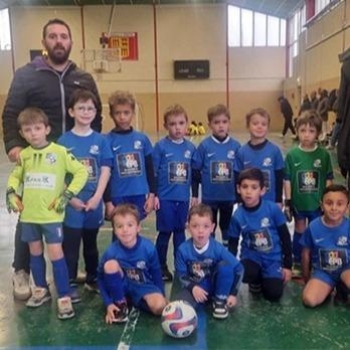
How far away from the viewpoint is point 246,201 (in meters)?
3.33

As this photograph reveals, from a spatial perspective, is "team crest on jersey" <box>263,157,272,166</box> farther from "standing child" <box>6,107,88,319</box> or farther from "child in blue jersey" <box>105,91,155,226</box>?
"standing child" <box>6,107,88,319</box>

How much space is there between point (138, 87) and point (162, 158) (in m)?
20.5

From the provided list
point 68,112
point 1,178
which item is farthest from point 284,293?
point 1,178

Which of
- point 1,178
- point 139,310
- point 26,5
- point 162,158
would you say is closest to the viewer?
point 139,310

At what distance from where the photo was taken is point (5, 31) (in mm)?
23469

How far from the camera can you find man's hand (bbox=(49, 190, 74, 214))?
3.00m

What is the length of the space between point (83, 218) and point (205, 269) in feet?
3.05

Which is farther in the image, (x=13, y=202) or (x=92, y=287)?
(x=92, y=287)

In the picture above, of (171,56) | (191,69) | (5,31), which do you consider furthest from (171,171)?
(5,31)

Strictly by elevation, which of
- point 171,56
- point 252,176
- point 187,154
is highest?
point 171,56

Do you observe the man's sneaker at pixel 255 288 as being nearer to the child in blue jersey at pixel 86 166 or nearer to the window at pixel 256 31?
the child in blue jersey at pixel 86 166

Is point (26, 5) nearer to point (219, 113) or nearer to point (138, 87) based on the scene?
point (138, 87)

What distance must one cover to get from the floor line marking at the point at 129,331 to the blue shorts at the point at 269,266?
0.93 metres

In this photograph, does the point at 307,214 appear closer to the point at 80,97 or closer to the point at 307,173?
the point at 307,173
